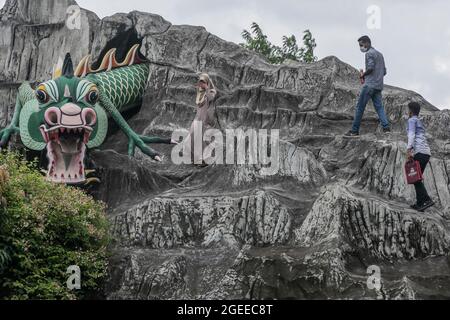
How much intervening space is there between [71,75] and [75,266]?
409 cm

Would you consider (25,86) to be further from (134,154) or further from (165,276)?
(165,276)

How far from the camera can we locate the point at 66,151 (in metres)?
14.0

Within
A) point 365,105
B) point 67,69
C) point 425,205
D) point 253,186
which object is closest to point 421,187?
point 425,205

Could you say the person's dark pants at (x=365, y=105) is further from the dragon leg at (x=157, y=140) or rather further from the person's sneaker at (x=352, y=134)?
the dragon leg at (x=157, y=140)

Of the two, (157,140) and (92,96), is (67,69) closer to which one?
(92,96)

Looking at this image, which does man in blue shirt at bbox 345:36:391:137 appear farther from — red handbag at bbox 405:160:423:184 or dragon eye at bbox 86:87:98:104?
dragon eye at bbox 86:87:98:104

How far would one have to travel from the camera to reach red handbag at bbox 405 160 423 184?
12.2 meters

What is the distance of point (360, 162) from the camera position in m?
13.9

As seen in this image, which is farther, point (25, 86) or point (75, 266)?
point (25, 86)

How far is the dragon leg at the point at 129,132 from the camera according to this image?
1546 cm

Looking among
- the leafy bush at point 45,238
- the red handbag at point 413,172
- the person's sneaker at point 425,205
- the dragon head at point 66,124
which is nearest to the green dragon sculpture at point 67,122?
the dragon head at point 66,124

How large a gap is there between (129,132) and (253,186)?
10.5 ft
